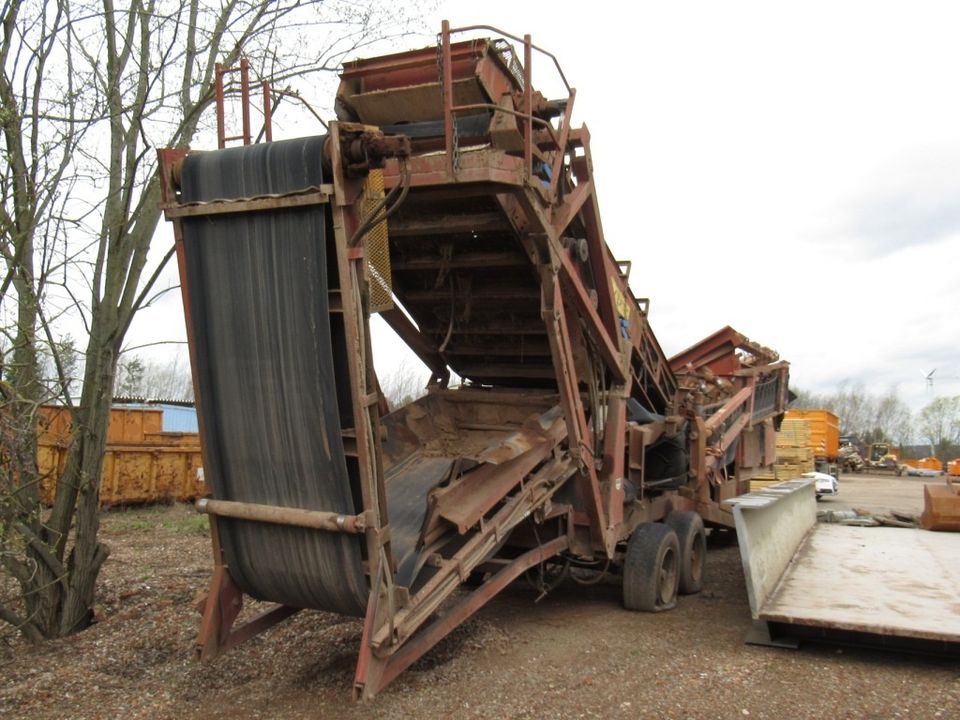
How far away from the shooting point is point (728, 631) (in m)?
6.77

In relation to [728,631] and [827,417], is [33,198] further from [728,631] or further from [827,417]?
[827,417]

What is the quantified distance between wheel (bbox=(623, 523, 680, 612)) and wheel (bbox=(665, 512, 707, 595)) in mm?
386

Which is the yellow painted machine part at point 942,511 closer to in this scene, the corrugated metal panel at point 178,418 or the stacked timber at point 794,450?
the stacked timber at point 794,450

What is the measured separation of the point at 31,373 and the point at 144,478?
9.78 metres

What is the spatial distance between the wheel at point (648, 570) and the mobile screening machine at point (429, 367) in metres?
0.02

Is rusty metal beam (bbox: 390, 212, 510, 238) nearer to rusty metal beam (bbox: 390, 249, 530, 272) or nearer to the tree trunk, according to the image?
rusty metal beam (bbox: 390, 249, 530, 272)

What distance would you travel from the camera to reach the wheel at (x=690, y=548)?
26.6ft

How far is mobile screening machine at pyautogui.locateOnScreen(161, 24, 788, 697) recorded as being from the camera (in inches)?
180

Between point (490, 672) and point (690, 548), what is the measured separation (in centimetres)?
320

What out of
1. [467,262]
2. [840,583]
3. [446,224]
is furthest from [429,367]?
[840,583]

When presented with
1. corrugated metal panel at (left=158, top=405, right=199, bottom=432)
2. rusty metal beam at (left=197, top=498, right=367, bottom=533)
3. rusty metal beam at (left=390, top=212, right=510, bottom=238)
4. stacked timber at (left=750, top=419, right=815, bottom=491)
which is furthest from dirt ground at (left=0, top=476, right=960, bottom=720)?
corrugated metal panel at (left=158, top=405, right=199, bottom=432)

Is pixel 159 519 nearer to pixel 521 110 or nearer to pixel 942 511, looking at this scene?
pixel 521 110

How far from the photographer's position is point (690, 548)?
26.8ft

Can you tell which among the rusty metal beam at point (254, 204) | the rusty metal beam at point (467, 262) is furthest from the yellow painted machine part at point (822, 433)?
the rusty metal beam at point (254, 204)
